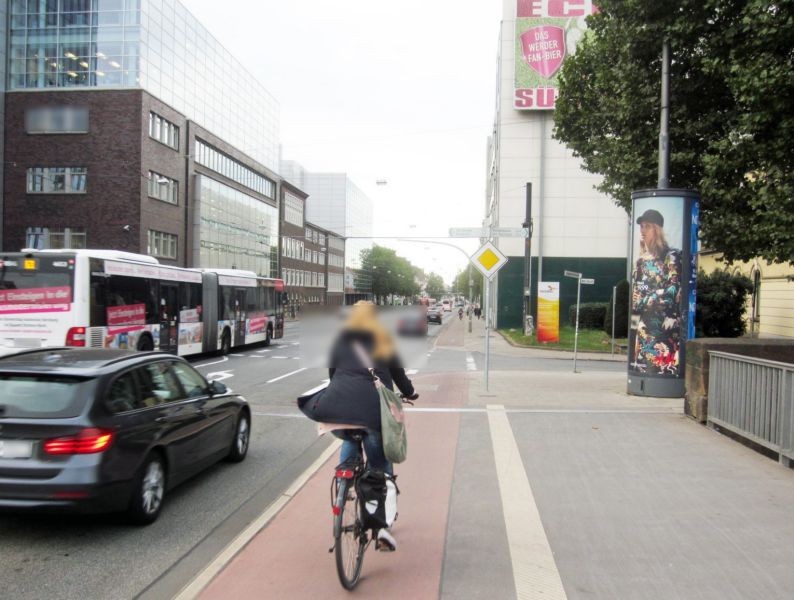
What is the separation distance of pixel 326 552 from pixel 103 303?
12.4 meters

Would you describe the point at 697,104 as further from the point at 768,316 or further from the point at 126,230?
the point at 126,230

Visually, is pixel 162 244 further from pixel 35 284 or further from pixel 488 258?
pixel 488 258

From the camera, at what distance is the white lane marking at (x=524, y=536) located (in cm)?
401

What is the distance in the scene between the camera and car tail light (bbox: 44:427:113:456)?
475cm

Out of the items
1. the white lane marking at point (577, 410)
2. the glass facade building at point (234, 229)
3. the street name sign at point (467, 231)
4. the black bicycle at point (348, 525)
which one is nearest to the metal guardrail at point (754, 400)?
the white lane marking at point (577, 410)

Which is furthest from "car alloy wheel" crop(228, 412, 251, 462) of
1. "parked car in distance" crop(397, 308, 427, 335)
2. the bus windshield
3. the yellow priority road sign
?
the bus windshield

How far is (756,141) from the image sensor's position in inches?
443

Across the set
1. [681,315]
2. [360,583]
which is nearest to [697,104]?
[681,315]

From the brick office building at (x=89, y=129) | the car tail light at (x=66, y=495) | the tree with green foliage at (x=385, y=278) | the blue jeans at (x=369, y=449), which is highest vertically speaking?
the brick office building at (x=89, y=129)

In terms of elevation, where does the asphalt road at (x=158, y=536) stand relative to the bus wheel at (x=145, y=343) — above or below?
below

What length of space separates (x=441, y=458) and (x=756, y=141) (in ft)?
25.8

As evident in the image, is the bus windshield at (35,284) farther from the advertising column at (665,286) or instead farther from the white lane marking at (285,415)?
the advertising column at (665,286)

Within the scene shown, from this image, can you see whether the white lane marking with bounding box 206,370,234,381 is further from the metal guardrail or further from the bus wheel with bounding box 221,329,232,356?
the metal guardrail

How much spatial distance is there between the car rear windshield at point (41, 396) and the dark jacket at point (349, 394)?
186 centimetres
